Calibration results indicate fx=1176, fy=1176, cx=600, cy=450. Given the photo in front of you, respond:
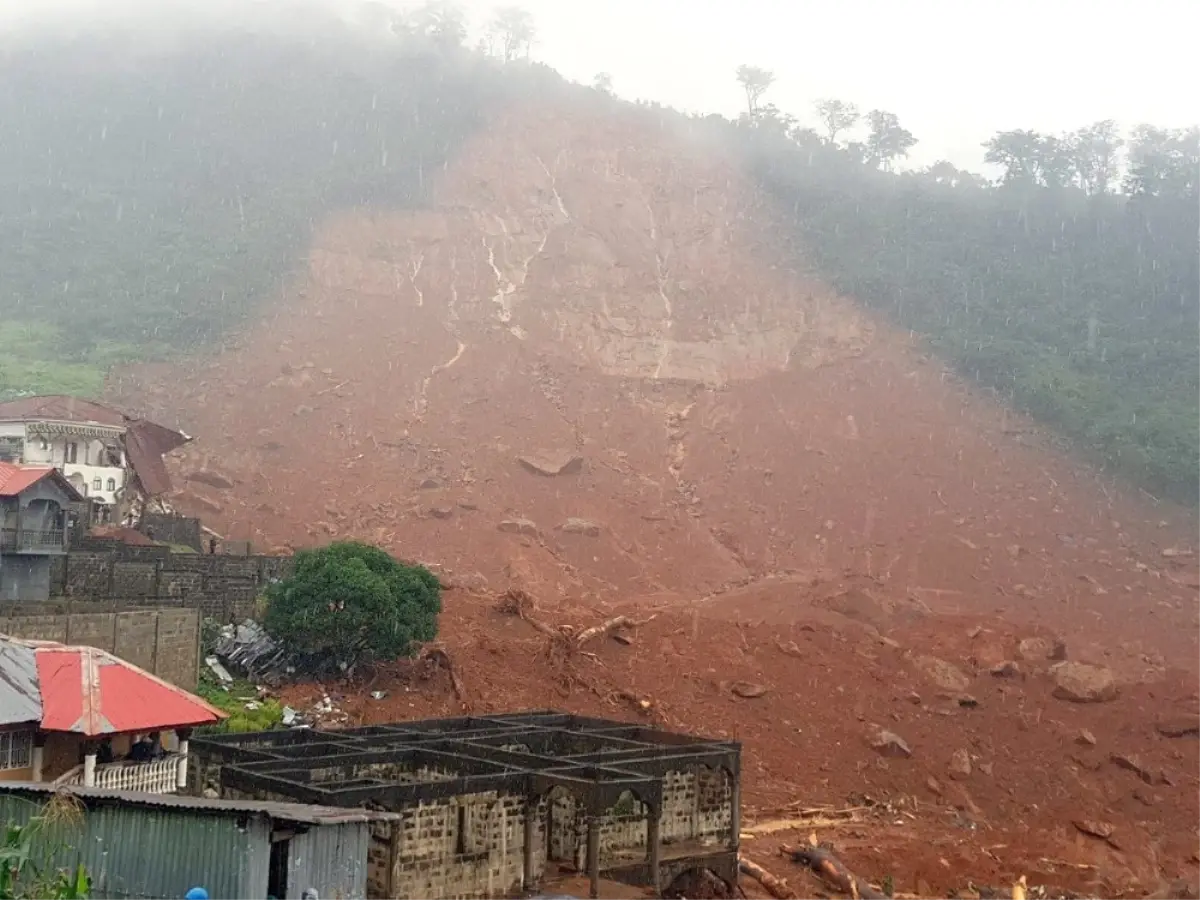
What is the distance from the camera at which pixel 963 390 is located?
157 ft

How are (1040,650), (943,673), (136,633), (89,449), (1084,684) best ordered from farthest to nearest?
1. (89,449)
2. (1040,650)
3. (943,673)
4. (1084,684)
5. (136,633)

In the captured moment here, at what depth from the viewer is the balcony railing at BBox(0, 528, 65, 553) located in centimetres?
2262

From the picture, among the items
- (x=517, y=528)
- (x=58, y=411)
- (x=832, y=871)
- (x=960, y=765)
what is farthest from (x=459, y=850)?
(x=517, y=528)

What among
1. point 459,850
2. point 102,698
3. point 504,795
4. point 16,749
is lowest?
point 459,850

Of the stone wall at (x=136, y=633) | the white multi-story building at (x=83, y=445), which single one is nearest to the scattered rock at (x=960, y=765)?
the stone wall at (x=136, y=633)

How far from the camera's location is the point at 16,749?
1402cm

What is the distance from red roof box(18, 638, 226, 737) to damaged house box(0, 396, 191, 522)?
1523 centimetres

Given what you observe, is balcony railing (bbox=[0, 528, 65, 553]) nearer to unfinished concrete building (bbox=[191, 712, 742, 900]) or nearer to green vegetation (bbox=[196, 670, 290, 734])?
green vegetation (bbox=[196, 670, 290, 734])

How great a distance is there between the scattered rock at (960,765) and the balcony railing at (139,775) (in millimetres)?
16708

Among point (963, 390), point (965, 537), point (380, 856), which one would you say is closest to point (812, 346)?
point (963, 390)

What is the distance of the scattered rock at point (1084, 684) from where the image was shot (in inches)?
1110

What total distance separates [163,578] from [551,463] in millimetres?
17320

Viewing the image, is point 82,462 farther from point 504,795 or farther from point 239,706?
point 504,795

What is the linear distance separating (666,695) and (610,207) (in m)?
35.9
